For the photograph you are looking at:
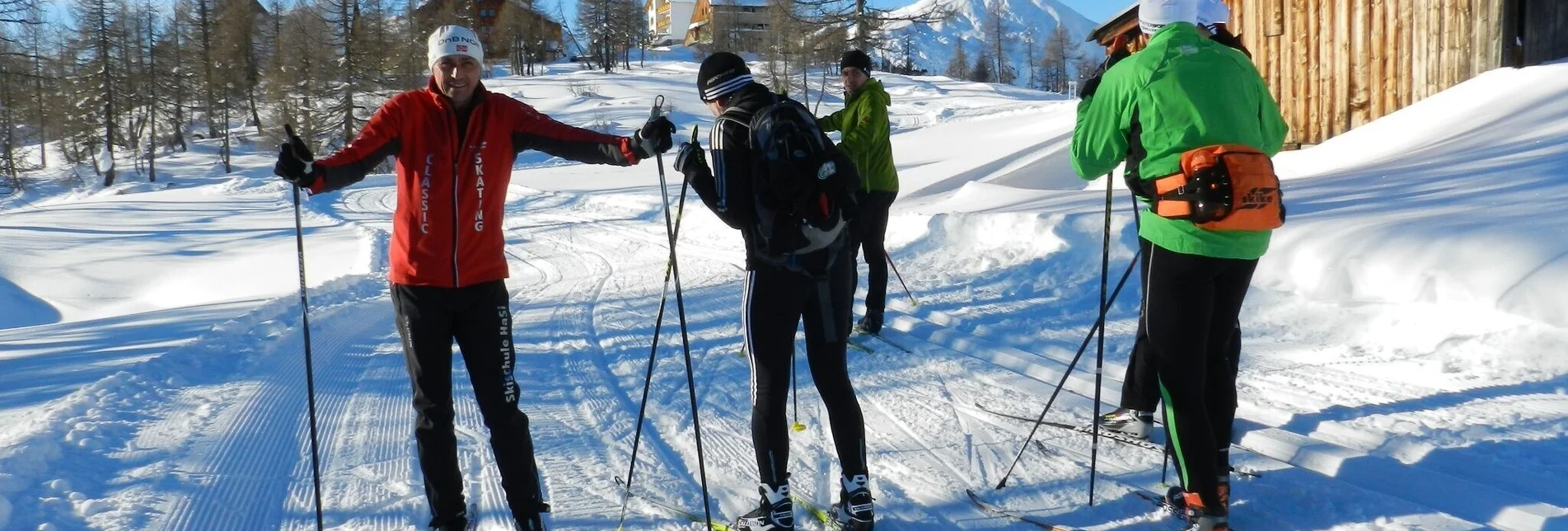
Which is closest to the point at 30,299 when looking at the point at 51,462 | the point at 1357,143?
the point at 51,462

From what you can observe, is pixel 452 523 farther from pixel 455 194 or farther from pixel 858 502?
pixel 858 502

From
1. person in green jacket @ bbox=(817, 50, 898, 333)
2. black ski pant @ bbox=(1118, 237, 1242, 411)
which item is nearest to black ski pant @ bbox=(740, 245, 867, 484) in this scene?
black ski pant @ bbox=(1118, 237, 1242, 411)

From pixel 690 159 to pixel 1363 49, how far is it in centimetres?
1139

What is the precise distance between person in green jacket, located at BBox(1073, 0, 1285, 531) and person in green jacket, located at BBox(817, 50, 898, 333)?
279 centimetres

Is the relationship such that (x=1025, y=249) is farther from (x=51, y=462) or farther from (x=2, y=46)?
(x=2, y=46)

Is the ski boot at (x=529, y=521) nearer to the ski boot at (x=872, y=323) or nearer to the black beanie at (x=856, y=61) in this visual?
the ski boot at (x=872, y=323)

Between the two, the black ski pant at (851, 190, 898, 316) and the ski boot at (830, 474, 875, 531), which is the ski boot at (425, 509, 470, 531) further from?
the black ski pant at (851, 190, 898, 316)

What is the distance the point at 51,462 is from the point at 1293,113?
1374 cm

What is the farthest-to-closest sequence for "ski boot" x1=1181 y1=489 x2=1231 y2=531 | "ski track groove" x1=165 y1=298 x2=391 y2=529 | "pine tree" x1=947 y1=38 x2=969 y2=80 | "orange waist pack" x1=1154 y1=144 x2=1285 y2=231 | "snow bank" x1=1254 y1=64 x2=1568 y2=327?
1. "pine tree" x1=947 y1=38 x2=969 y2=80
2. "snow bank" x1=1254 y1=64 x2=1568 y2=327
3. "ski track groove" x1=165 y1=298 x2=391 y2=529
4. "ski boot" x1=1181 y1=489 x2=1231 y2=531
5. "orange waist pack" x1=1154 y1=144 x2=1285 y2=231

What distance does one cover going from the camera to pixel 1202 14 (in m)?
3.11

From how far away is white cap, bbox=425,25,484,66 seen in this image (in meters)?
3.18

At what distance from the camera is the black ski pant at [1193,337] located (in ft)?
9.50

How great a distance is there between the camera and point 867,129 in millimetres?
5953

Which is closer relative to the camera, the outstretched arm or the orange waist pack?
the orange waist pack
